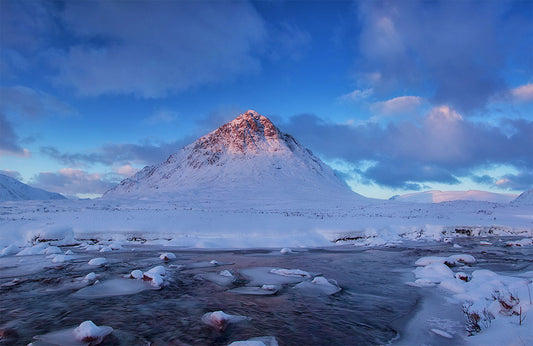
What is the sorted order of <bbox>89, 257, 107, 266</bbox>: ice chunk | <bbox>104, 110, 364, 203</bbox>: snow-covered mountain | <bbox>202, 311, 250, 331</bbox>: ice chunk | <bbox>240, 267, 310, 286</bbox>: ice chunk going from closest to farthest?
<bbox>202, 311, 250, 331</bbox>: ice chunk → <bbox>240, 267, 310, 286</bbox>: ice chunk → <bbox>89, 257, 107, 266</bbox>: ice chunk → <bbox>104, 110, 364, 203</bbox>: snow-covered mountain

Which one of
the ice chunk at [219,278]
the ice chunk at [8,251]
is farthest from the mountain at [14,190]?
the ice chunk at [219,278]

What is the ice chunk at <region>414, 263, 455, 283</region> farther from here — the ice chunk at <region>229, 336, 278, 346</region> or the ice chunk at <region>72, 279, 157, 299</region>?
the ice chunk at <region>72, 279, 157, 299</region>

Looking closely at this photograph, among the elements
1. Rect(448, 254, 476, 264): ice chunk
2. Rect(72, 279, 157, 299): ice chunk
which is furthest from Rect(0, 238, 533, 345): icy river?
Rect(448, 254, 476, 264): ice chunk

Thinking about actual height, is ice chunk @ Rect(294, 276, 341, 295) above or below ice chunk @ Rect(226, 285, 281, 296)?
above

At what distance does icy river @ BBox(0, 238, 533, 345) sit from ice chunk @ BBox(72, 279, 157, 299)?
0.08 ft

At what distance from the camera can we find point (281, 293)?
758 cm

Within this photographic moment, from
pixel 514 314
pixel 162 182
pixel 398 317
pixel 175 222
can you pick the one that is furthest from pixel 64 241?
pixel 162 182

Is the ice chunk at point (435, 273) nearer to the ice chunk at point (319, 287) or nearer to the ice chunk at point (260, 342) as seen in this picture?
the ice chunk at point (319, 287)

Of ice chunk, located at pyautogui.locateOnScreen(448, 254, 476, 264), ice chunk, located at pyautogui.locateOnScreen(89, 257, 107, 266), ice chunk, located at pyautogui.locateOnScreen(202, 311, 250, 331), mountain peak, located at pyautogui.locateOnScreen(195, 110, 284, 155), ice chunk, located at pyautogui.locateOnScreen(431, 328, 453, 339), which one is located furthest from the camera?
mountain peak, located at pyautogui.locateOnScreen(195, 110, 284, 155)

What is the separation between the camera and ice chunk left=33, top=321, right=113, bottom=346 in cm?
441

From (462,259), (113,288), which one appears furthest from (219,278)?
(462,259)

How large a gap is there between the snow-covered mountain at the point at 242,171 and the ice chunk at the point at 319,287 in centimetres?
5398

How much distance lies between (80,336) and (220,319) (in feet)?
6.77

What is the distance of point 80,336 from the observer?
14.6ft
